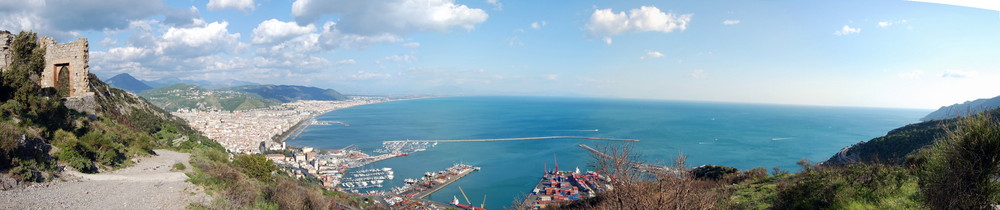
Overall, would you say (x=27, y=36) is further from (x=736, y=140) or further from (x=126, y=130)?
(x=736, y=140)

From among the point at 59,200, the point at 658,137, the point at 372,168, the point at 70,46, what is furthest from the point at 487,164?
the point at 59,200

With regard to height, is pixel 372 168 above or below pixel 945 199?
below

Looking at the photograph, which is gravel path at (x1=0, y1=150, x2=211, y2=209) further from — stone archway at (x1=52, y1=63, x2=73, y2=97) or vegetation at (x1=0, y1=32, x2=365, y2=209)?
stone archway at (x1=52, y1=63, x2=73, y2=97)

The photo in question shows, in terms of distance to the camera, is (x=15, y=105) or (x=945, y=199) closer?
(x=945, y=199)

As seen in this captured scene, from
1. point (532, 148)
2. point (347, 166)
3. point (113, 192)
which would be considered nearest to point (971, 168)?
point (113, 192)

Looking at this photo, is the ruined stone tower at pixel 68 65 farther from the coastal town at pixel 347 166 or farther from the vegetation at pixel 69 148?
the coastal town at pixel 347 166

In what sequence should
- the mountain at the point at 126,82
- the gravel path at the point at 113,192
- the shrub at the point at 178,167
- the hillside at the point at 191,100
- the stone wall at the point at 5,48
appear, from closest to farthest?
1. the gravel path at the point at 113,192
2. the shrub at the point at 178,167
3. the stone wall at the point at 5,48
4. the hillside at the point at 191,100
5. the mountain at the point at 126,82

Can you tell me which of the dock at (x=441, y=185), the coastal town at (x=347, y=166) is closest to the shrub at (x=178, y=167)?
the coastal town at (x=347, y=166)
